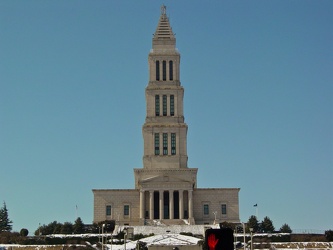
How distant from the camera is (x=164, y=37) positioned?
270 ft

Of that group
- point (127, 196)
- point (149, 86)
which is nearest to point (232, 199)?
point (127, 196)

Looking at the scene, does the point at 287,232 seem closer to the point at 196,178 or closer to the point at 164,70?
the point at 196,178

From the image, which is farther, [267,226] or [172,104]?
[172,104]

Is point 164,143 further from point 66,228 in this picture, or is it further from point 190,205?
point 66,228

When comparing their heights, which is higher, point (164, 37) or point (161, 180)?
point (164, 37)

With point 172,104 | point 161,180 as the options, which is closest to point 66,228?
point 161,180

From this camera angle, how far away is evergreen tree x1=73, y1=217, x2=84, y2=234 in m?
67.2

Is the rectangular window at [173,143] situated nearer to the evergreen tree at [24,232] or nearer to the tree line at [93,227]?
the tree line at [93,227]

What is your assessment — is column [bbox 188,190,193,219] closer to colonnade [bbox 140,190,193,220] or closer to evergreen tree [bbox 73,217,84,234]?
colonnade [bbox 140,190,193,220]

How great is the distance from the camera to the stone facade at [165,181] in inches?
2876

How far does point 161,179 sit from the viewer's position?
240 ft

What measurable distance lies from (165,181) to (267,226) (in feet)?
46.8

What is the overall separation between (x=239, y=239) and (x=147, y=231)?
11760 millimetres

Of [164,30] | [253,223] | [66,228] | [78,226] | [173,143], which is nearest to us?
[66,228]
